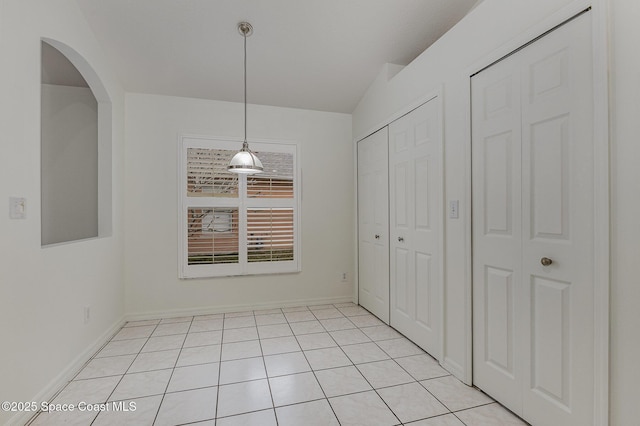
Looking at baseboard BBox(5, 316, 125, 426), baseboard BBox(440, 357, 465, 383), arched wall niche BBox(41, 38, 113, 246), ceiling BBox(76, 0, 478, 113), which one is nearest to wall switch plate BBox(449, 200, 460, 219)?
baseboard BBox(440, 357, 465, 383)

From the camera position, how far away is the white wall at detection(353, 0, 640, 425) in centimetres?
124

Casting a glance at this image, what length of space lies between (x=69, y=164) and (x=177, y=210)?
1225mm

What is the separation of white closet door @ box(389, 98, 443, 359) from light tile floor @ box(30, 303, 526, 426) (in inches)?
10.0

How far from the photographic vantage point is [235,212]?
3723 mm

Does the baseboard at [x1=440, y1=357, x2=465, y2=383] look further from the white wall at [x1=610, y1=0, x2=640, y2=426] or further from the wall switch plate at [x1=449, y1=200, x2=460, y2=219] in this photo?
the wall switch plate at [x1=449, y1=200, x2=460, y2=219]

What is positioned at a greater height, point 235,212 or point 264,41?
point 264,41

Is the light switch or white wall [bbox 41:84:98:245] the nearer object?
the light switch

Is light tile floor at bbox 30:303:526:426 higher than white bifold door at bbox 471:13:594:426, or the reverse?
white bifold door at bbox 471:13:594:426

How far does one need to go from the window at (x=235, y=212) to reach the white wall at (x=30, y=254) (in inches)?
47.3

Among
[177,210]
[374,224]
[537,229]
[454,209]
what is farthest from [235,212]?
[537,229]

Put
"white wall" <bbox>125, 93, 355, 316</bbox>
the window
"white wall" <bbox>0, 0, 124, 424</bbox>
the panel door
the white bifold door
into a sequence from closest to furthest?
1. the white bifold door
2. "white wall" <bbox>0, 0, 124, 424</bbox>
3. the panel door
4. "white wall" <bbox>125, 93, 355, 316</bbox>
5. the window

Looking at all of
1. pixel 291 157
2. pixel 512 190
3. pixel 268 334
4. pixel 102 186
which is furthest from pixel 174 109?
pixel 512 190

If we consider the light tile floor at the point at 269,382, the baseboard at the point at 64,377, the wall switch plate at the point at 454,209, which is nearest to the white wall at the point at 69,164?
the baseboard at the point at 64,377

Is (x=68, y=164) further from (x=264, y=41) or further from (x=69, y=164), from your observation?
(x=264, y=41)
